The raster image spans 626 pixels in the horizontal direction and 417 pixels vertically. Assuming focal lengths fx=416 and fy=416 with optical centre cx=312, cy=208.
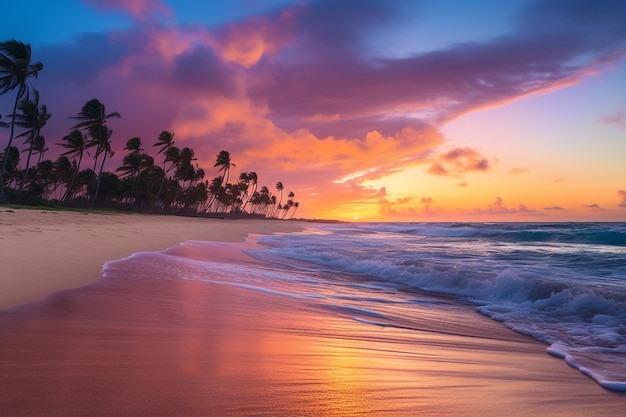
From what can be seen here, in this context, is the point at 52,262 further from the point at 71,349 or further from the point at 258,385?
the point at 258,385

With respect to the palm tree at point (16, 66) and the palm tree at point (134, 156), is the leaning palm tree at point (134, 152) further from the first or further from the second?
the palm tree at point (16, 66)

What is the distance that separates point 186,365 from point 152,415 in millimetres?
773

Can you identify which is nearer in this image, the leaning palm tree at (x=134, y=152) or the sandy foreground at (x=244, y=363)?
the sandy foreground at (x=244, y=363)

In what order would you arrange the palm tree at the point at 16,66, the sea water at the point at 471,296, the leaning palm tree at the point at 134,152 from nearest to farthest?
1. the sea water at the point at 471,296
2. the palm tree at the point at 16,66
3. the leaning palm tree at the point at 134,152

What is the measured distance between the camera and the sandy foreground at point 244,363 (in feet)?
7.14

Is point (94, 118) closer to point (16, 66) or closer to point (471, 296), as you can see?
point (16, 66)

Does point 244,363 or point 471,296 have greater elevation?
point 244,363

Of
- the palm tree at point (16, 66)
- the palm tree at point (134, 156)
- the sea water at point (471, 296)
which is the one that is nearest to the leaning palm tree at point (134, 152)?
the palm tree at point (134, 156)

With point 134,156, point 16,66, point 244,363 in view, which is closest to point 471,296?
point 244,363

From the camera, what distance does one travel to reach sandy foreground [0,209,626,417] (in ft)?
7.14

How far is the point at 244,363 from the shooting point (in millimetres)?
2904

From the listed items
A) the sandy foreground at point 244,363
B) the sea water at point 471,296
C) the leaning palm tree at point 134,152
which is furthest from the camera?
the leaning palm tree at point 134,152

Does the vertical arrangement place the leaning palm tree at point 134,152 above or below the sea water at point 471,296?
above

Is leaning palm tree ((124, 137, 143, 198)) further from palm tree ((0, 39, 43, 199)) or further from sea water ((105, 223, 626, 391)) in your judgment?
sea water ((105, 223, 626, 391))
